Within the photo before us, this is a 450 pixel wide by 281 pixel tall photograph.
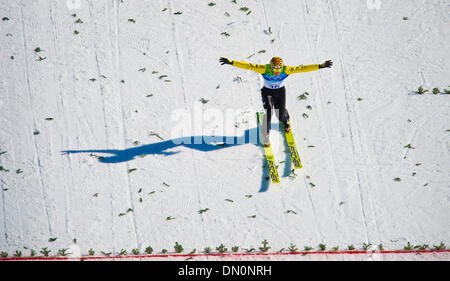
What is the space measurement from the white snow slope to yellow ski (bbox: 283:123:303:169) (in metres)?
0.14

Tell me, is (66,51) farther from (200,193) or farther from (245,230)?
(245,230)

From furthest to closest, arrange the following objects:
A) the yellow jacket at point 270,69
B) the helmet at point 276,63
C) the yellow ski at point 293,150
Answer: the yellow ski at point 293,150
the yellow jacket at point 270,69
the helmet at point 276,63

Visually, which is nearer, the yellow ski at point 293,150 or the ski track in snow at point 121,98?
the ski track in snow at point 121,98

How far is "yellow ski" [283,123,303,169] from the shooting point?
8703mm

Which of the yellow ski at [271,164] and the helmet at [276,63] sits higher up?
the helmet at [276,63]

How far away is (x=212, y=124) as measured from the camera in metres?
9.33

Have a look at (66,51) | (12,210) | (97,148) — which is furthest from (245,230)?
(66,51)

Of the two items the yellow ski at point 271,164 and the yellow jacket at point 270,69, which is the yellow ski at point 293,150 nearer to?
the yellow ski at point 271,164

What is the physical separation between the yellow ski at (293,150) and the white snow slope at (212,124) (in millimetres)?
143

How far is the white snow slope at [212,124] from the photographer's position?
8062mm

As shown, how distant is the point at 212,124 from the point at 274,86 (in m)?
1.67

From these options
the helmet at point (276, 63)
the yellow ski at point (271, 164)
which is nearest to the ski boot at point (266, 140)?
the yellow ski at point (271, 164)
